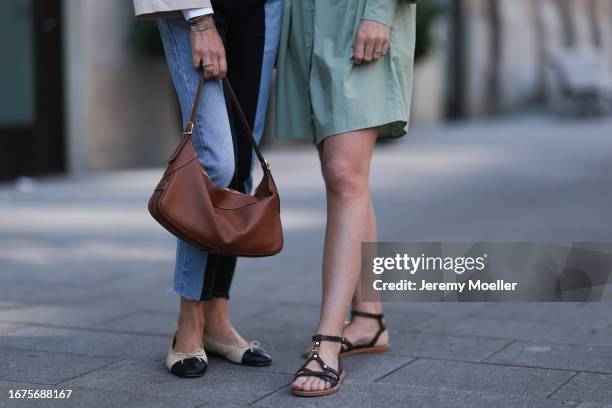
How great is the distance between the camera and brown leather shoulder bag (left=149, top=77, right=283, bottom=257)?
3.13 meters

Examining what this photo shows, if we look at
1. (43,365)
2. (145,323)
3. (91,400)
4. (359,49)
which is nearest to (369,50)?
(359,49)

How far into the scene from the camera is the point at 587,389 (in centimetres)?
327

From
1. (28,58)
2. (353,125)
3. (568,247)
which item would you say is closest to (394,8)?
(353,125)

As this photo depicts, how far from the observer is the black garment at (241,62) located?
342 cm

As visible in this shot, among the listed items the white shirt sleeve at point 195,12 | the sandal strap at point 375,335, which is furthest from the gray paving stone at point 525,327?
the white shirt sleeve at point 195,12

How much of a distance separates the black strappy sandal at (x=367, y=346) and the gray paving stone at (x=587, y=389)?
2.20 feet

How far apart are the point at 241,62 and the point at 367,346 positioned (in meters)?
1.01

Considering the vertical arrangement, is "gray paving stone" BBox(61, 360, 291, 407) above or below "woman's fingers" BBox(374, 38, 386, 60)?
below

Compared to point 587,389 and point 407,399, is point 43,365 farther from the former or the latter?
point 587,389

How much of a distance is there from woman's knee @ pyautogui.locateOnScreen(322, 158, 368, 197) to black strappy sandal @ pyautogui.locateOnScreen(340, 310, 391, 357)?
53cm

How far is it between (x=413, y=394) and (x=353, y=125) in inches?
31.2

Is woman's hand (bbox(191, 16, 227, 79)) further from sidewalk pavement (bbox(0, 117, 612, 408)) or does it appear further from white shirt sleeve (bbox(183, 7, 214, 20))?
sidewalk pavement (bbox(0, 117, 612, 408))

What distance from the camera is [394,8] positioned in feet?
11.2

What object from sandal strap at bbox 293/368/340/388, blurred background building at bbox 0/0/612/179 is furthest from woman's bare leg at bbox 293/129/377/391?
blurred background building at bbox 0/0/612/179
